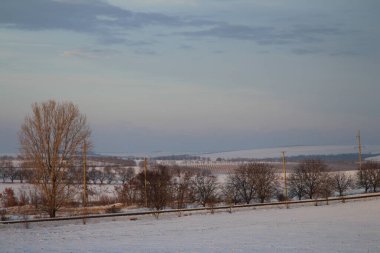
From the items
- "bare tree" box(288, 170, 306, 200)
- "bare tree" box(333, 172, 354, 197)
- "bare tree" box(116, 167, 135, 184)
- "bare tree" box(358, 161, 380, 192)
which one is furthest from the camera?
"bare tree" box(116, 167, 135, 184)

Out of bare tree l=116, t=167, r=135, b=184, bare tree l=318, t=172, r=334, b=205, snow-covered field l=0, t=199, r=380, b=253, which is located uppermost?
bare tree l=116, t=167, r=135, b=184

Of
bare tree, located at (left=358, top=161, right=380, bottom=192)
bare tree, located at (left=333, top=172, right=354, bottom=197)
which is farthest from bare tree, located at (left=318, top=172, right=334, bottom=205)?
bare tree, located at (left=358, top=161, right=380, bottom=192)

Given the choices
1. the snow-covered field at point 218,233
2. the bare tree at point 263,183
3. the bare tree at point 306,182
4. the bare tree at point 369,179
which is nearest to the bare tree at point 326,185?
the bare tree at point 306,182

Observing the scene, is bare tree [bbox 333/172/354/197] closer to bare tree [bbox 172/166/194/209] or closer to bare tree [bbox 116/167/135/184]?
bare tree [bbox 172/166/194/209]

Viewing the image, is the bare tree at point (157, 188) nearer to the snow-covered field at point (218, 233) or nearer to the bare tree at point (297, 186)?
the snow-covered field at point (218, 233)

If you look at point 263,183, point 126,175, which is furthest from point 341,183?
point 126,175

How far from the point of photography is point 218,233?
27.5 metres

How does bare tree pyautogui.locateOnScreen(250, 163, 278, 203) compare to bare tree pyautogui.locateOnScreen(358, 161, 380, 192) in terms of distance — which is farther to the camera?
bare tree pyautogui.locateOnScreen(358, 161, 380, 192)

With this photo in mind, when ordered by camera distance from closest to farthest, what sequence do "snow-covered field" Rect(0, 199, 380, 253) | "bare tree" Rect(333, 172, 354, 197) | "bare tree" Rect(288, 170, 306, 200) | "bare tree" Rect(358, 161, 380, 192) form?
"snow-covered field" Rect(0, 199, 380, 253) < "bare tree" Rect(288, 170, 306, 200) < "bare tree" Rect(333, 172, 354, 197) < "bare tree" Rect(358, 161, 380, 192)

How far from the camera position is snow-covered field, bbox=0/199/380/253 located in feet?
72.4

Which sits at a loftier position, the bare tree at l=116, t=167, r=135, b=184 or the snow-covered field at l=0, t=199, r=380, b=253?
the bare tree at l=116, t=167, r=135, b=184

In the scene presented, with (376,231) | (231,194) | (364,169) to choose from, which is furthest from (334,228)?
(364,169)

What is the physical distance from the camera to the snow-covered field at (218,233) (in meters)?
22.1

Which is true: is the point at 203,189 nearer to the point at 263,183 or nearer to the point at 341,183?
the point at 263,183
